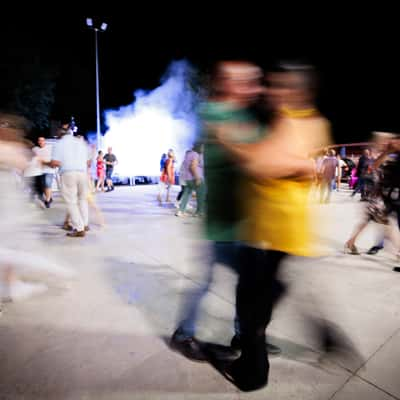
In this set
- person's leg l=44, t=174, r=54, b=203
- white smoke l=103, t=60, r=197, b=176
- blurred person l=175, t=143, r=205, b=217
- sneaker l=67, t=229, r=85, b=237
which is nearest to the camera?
sneaker l=67, t=229, r=85, b=237

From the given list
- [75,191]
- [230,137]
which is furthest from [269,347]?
[75,191]

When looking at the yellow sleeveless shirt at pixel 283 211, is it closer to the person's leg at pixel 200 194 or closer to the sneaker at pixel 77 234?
the sneaker at pixel 77 234

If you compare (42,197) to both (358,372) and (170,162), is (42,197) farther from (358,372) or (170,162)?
(358,372)

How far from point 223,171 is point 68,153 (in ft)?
11.5

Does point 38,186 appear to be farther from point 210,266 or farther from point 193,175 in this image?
point 210,266

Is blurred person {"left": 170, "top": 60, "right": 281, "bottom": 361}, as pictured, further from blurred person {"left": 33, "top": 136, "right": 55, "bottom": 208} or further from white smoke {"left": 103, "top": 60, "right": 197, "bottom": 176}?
white smoke {"left": 103, "top": 60, "right": 197, "bottom": 176}

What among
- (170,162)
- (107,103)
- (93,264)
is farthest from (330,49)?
(93,264)

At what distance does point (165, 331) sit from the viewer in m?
2.28

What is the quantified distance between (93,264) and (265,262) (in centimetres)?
274

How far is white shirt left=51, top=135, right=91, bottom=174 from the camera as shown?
176 inches

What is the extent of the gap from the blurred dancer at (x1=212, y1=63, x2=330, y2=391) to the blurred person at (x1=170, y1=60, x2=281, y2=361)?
65 millimetres

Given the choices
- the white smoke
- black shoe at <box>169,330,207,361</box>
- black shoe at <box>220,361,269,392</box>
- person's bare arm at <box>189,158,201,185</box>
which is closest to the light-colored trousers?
person's bare arm at <box>189,158,201,185</box>

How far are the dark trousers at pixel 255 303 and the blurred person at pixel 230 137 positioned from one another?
0.30 ft

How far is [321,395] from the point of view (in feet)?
5.50
